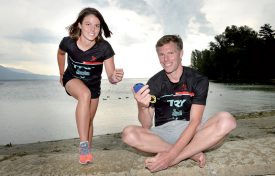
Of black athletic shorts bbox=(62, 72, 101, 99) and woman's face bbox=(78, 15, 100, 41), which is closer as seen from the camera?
woman's face bbox=(78, 15, 100, 41)

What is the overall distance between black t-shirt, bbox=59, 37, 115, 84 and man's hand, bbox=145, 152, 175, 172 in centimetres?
162

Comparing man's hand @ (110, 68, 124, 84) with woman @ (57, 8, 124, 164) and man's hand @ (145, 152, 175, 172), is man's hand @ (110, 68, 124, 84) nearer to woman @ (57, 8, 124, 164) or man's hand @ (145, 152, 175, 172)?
woman @ (57, 8, 124, 164)

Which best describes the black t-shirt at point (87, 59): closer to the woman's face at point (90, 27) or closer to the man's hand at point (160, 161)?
the woman's face at point (90, 27)

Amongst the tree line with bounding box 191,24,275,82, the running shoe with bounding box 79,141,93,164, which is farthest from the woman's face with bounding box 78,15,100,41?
the tree line with bounding box 191,24,275,82

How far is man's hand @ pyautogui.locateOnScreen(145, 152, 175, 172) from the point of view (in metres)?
3.84

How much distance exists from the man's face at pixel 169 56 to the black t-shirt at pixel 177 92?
8.6 inches

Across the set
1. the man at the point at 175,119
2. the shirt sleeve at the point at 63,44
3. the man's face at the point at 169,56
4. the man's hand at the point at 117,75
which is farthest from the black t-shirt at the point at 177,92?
the shirt sleeve at the point at 63,44

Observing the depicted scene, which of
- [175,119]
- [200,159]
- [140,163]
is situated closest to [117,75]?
[175,119]

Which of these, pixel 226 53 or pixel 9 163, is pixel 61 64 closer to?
pixel 9 163

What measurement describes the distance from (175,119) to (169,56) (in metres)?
0.93

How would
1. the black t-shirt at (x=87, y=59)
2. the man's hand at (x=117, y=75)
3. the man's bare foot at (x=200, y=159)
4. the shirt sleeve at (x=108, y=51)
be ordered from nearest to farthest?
the man's bare foot at (x=200, y=159) → the man's hand at (x=117, y=75) → the black t-shirt at (x=87, y=59) → the shirt sleeve at (x=108, y=51)

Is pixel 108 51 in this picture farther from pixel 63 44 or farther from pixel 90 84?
pixel 63 44

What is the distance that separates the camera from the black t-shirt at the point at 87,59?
181 inches

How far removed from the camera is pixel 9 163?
15.8ft
